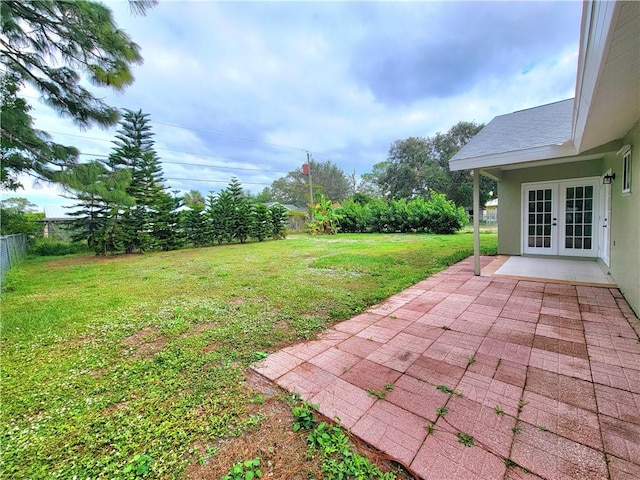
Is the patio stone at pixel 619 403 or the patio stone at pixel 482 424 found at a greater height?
the patio stone at pixel 482 424

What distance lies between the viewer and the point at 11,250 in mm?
7551

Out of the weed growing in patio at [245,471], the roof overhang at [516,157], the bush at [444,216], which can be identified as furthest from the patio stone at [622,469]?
the bush at [444,216]

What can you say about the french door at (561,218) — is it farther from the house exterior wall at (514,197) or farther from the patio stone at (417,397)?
the patio stone at (417,397)

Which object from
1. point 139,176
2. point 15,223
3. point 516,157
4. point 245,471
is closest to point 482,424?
point 245,471

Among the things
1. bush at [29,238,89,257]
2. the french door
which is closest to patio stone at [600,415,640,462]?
the french door

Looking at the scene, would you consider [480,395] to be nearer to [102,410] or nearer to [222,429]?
[222,429]

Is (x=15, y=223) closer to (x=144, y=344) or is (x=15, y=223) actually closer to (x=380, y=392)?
(x=144, y=344)

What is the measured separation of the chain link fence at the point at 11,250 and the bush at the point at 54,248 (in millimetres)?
533

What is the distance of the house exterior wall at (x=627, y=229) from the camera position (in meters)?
3.22

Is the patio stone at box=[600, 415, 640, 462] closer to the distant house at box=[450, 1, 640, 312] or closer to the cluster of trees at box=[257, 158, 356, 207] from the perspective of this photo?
the distant house at box=[450, 1, 640, 312]

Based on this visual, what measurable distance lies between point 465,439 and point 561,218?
734 cm

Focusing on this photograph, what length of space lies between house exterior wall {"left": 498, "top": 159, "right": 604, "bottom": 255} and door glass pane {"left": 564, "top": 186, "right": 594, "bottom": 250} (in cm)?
46

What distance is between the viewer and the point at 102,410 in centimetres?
179

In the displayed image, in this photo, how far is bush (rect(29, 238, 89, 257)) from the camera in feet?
35.3
